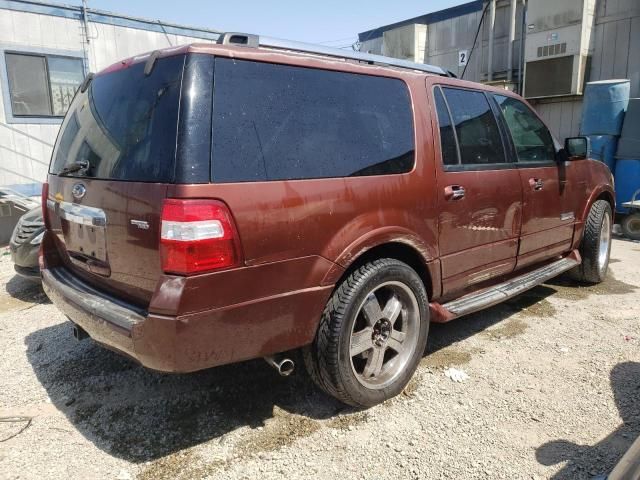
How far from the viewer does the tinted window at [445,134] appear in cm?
324

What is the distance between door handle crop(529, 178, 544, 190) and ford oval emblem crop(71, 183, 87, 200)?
323 centimetres

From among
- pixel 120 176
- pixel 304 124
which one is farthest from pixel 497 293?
pixel 120 176

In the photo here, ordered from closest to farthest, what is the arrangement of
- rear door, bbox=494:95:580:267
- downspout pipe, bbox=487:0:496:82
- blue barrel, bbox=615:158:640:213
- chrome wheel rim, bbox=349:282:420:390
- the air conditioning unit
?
chrome wheel rim, bbox=349:282:420:390, rear door, bbox=494:95:580:267, blue barrel, bbox=615:158:640:213, the air conditioning unit, downspout pipe, bbox=487:0:496:82

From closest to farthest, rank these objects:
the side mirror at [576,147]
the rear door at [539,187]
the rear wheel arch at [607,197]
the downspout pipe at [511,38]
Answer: the rear door at [539,187] < the side mirror at [576,147] < the rear wheel arch at [607,197] < the downspout pipe at [511,38]

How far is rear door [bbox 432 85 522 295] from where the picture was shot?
3254 mm

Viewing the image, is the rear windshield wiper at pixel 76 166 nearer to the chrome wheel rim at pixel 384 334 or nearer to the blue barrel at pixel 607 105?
the chrome wheel rim at pixel 384 334

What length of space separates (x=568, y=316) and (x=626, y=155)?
5419mm

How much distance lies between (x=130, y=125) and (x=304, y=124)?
844 millimetres

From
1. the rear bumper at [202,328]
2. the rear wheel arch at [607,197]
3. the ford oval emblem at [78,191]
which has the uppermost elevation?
the ford oval emblem at [78,191]

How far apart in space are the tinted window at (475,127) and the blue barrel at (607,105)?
6096 mm

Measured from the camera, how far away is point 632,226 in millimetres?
7926

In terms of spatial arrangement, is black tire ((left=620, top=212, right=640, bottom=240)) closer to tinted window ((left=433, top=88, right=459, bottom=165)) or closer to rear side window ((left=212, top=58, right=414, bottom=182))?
tinted window ((left=433, top=88, right=459, bottom=165))

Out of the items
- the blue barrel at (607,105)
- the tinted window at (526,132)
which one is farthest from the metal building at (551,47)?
the tinted window at (526,132)

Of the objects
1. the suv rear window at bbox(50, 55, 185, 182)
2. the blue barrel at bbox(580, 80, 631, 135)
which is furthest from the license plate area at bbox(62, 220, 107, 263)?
the blue barrel at bbox(580, 80, 631, 135)
